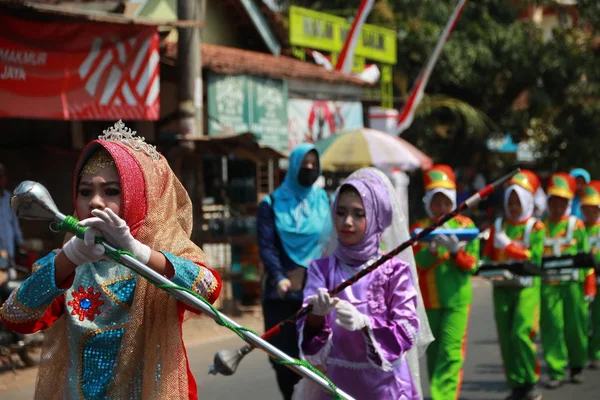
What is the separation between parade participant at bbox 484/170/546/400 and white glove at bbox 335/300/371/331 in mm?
3647

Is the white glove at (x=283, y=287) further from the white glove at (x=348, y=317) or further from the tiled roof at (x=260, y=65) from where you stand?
the tiled roof at (x=260, y=65)

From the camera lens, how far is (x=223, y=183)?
14.3 m

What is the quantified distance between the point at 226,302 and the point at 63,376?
9.19 meters

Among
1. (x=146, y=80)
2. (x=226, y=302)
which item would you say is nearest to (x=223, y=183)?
(x=226, y=302)

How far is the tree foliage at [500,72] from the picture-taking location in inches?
834

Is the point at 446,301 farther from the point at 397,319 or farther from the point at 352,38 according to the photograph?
the point at 352,38

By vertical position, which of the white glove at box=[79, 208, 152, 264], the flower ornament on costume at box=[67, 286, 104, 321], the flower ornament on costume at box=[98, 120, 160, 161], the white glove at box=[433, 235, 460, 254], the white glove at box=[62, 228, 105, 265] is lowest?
the white glove at box=[433, 235, 460, 254]

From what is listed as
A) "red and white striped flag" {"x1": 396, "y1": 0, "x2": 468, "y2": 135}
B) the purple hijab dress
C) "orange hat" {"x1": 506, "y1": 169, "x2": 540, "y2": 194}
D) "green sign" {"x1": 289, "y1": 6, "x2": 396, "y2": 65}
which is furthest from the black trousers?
"red and white striped flag" {"x1": 396, "y1": 0, "x2": 468, "y2": 135}

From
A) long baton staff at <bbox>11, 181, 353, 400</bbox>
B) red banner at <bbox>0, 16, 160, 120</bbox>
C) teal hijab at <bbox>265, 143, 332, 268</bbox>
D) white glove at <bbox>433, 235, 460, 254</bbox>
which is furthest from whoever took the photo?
red banner at <bbox>0, 16, 160, 120</bbox>

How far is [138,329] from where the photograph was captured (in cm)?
339

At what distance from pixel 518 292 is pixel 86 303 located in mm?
5011

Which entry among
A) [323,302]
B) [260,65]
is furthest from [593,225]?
[260,65]

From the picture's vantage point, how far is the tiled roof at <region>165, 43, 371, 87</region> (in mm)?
13570

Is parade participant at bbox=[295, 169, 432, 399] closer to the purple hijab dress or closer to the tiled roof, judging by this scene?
the purple hijab dress
